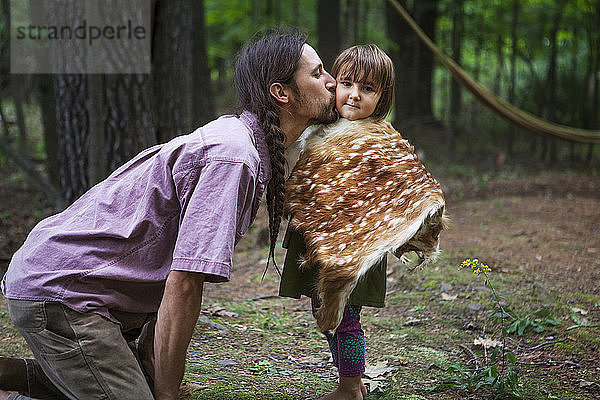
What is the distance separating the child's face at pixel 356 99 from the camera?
2.50 metres

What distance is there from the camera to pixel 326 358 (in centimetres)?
324

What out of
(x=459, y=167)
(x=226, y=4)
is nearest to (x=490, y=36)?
(x=459, y=167)

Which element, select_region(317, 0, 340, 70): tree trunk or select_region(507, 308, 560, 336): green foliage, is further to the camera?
select_region(317, 0, 340, 70): tree trunk

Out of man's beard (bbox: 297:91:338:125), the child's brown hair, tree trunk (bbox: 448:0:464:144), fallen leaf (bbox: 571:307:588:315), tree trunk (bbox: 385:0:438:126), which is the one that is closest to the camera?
man's beard (bbox: 297:91:338:125)

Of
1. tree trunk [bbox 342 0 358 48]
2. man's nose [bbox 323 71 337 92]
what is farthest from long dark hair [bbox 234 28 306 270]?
tree trunk [bbox 342 0 358 48]

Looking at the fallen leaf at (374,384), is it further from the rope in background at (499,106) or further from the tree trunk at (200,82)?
the tree trunk at (200,82)

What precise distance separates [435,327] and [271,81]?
1989 mm

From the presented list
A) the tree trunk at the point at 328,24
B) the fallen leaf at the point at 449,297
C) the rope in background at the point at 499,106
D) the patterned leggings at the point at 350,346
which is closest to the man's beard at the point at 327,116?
the patterned leggings at the point at 350,346

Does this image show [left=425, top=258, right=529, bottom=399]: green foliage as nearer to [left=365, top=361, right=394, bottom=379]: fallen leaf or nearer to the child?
[left=365, top=361, right=394, bottom=379]: fallen leaf

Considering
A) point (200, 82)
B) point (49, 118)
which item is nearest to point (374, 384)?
point (49, 118)

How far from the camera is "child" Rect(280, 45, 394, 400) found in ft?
8.20

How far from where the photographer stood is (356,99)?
2488 millimetres

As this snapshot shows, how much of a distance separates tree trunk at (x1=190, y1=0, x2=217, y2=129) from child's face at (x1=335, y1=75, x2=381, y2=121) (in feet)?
19.8

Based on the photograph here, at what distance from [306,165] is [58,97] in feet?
8.60
